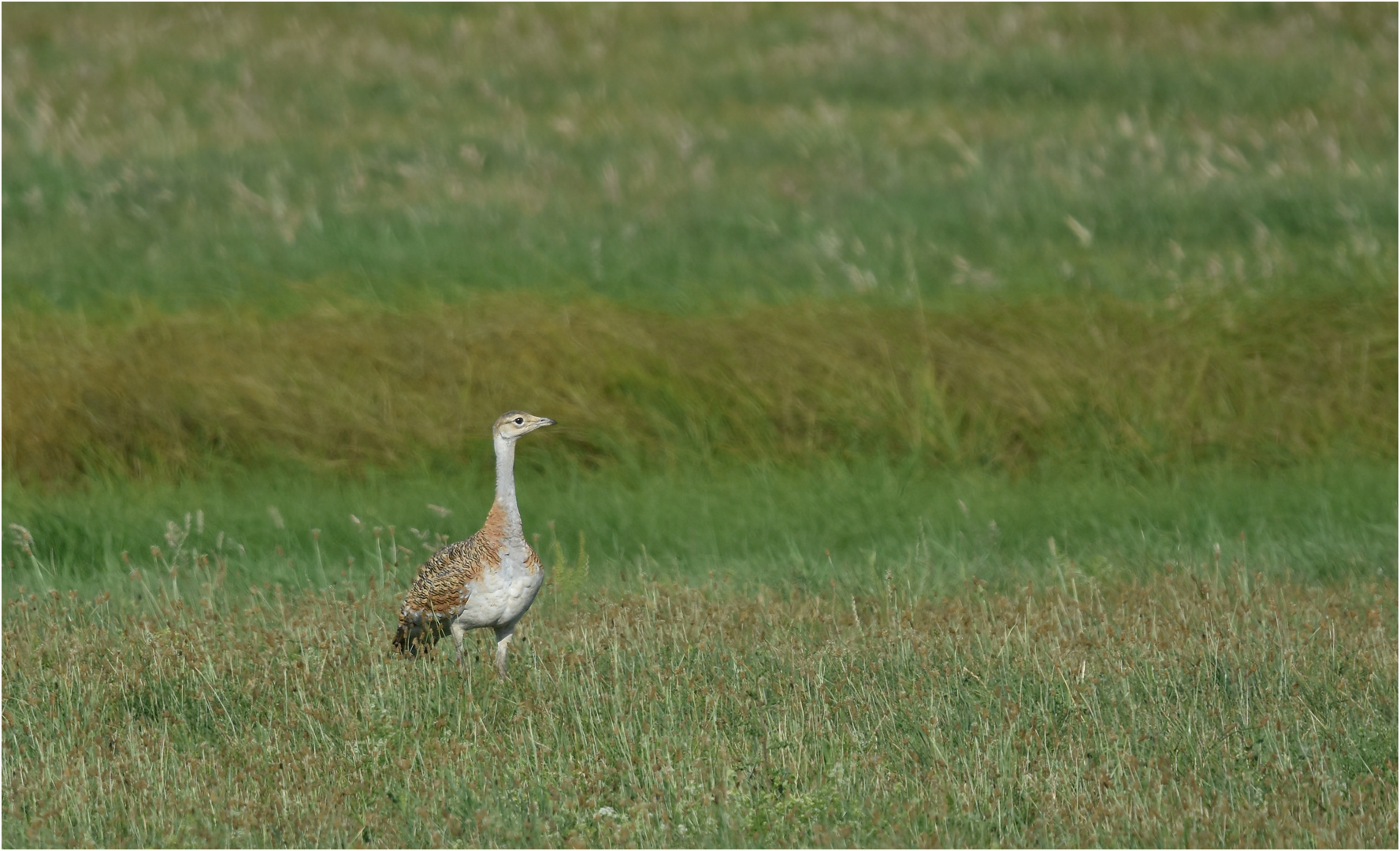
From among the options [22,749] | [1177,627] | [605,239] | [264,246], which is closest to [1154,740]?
[1177,627]

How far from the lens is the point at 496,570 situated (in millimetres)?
5797

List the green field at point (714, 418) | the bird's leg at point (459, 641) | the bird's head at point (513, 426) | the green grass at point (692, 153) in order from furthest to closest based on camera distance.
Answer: the green grass at point (692, 153) → the bird's leg at point (459, 641) → the bird's head at point (513, 426) → the green field at point (714, 418)

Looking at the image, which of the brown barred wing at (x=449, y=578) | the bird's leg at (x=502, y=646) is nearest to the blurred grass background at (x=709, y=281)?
the bird's leg at (x=502, y=646)

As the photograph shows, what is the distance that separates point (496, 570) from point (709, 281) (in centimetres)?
679

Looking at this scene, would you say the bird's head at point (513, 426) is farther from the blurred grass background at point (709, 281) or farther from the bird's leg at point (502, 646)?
the blurred grass background at point (709, 281)

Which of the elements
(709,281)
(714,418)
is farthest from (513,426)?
(709,281)

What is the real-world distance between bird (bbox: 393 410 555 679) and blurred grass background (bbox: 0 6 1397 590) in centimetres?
302

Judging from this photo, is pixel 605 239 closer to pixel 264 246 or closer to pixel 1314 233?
pixel 264 246

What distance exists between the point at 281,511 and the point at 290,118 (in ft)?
29.4

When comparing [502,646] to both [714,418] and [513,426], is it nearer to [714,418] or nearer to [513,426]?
[513,426]

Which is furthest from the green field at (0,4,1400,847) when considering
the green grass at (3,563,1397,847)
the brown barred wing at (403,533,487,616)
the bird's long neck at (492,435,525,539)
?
the bird's long neck at (492,435,525,539)

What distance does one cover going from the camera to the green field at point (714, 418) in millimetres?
5383

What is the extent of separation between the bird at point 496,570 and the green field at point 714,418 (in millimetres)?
315

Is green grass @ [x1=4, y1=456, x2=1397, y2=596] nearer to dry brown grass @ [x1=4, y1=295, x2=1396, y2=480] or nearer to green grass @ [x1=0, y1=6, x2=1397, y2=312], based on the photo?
dry brown grass @ [x1=4, y1=295, x2=1396, y2=480]
